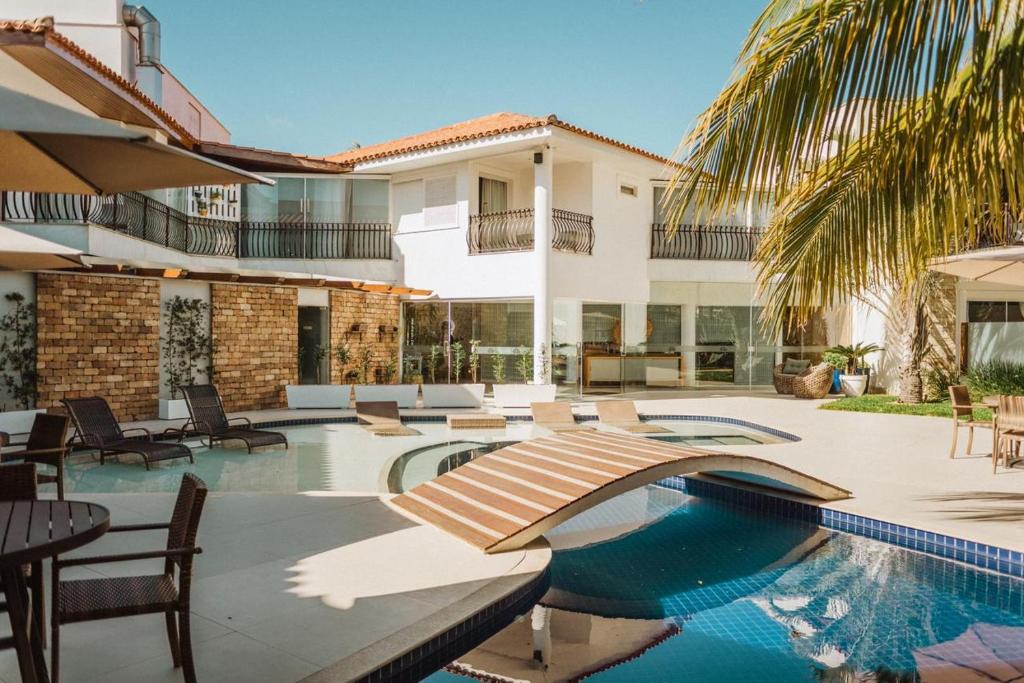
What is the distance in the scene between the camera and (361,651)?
3.95m

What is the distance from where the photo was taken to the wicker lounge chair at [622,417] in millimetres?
13080

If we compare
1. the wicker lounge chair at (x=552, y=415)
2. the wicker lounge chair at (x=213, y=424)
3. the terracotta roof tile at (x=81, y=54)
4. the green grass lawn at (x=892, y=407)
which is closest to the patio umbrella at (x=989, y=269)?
the green grass lawn at (x=892, y=407)

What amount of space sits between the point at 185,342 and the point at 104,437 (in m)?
5.04

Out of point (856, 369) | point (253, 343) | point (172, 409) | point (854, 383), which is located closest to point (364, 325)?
point (253, 343)

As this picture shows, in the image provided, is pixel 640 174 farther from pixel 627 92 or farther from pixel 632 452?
pixel 632 452

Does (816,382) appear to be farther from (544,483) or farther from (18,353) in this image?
(18,353)

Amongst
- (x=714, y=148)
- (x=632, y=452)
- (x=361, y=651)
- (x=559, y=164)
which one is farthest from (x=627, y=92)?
(x=361, y=651)

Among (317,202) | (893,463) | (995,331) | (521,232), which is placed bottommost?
(893,463)

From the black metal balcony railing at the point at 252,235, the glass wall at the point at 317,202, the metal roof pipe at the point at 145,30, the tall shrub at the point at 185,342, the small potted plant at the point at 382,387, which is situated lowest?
the small potted plant at the point at 382,387

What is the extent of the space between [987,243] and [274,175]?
17206mm

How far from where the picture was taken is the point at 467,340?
18.9 m

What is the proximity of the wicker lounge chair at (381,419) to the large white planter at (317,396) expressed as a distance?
2163 millimetres

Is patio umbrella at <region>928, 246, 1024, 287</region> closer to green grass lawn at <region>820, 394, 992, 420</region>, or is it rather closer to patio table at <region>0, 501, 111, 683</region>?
green grass lawn at <region>820, 394, 992, 420</region>

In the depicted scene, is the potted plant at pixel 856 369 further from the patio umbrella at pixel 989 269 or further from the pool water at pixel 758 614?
the pool water at pixel 758 614
